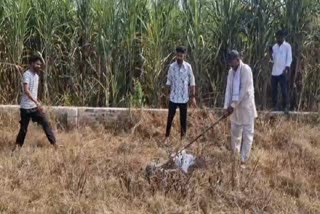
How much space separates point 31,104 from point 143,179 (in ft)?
6.84

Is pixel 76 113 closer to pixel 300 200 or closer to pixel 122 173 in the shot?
pixel 122 173

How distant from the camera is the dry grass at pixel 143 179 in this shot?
5.29 metres

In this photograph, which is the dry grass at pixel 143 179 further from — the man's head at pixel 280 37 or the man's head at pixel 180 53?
the man's head at pixel 280 37

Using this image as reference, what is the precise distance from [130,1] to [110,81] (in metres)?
1.40

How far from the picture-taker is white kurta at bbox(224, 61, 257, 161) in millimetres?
6371

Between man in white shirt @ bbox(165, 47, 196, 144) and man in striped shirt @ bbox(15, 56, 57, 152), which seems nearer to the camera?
man in striped shirt @ bbox(15, 56, 57, 152)

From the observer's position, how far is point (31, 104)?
6859 mm

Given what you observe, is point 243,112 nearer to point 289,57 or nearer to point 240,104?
point 240,104

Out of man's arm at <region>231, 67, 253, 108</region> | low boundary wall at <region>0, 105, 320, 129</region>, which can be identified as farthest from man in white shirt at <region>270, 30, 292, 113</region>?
man's arm at <region>231, 67, 253, 108</region>

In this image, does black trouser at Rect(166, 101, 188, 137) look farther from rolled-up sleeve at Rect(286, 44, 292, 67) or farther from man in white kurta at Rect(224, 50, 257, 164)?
rolled-up sleeve at Rect(286, 44, 292, 67)

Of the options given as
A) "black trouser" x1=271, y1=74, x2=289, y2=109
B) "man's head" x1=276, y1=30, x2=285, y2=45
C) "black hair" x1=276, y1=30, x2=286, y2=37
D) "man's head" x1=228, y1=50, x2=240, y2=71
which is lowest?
"black trouser" x1=271, y1=74, x2=289, y2=109

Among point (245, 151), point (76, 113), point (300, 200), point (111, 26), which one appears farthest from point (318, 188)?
point (111, 26)

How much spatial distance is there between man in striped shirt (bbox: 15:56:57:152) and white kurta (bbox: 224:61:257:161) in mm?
2379

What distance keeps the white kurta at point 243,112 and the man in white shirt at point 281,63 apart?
2290 millimetres
